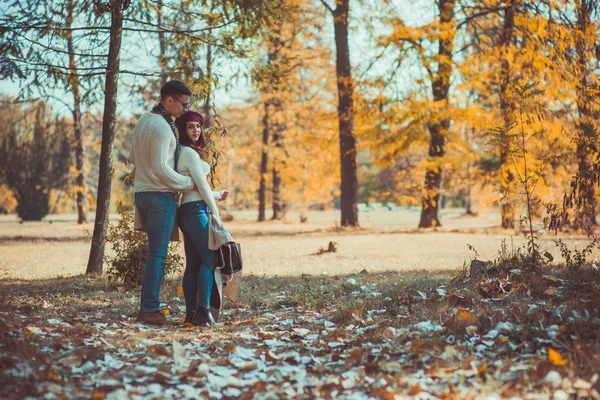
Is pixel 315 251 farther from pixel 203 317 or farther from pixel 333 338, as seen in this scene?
pixel 333 338

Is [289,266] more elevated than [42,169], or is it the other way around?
[42,169]

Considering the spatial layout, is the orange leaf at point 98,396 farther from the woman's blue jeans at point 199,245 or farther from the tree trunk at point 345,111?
the tree trunk at point 345,111

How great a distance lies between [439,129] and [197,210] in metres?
13.0

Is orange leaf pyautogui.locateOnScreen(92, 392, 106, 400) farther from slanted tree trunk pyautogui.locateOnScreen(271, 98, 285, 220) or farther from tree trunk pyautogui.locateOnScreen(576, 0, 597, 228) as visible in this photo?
slanted tree trunk pyautogui.locateOnScreen(271, 98, 285, 220)

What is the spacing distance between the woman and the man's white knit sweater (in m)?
0.09

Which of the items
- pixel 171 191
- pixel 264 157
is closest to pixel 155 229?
pixel 171 191

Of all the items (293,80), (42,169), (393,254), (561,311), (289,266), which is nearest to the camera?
(561,311)

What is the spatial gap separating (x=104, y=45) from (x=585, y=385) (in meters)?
7.23

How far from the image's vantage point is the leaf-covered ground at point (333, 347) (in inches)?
115

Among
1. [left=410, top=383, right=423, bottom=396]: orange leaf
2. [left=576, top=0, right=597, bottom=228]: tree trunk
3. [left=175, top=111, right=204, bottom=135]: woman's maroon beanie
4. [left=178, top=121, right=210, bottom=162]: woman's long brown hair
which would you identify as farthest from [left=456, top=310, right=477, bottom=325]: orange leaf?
[left=576, top=0, right=597, bottom=228]: tree trunk

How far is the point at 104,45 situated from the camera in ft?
25.5

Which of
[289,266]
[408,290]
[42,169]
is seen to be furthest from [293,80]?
[408,290]

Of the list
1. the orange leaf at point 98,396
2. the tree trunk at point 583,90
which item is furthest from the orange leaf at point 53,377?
the tree trunk at point 583,90

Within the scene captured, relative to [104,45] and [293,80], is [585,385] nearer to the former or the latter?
[104,45]
